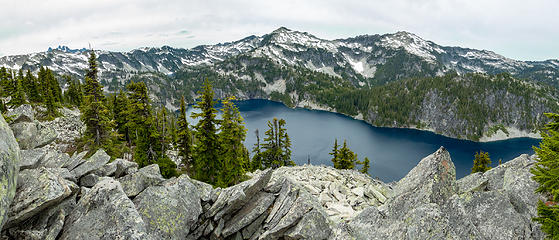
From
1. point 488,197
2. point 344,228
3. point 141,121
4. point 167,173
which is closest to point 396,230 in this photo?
point 344,228

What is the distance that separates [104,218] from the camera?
10359mm

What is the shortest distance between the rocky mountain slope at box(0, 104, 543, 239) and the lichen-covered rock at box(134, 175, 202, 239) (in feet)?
0.16

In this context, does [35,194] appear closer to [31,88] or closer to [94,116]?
[94,116]

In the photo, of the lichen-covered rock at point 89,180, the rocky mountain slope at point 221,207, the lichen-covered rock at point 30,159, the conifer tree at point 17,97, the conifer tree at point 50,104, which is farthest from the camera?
the conifer tree at point 50,104

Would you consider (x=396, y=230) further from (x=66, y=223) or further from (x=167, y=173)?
(x=167, y=173)

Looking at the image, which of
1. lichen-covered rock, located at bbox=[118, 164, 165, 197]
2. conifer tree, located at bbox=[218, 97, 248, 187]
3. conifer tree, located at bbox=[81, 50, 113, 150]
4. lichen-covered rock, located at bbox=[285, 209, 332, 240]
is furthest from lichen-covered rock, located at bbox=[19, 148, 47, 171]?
conifer tree, located at bbox=[81, 50, 113, 150]

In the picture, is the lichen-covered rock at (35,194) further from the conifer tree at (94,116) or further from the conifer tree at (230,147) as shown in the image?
the conifer tree at (94,116)

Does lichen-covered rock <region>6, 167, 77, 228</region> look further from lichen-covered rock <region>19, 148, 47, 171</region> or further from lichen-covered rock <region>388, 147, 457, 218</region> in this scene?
lichen-covered rock <region>388, 147, 457, 218</region>

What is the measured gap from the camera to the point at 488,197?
14484mm

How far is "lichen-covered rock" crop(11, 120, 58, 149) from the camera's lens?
15859 millimetres

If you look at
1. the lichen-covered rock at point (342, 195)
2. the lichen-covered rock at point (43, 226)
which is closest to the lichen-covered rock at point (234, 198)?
the lichen-covered rock at point (342, 195)

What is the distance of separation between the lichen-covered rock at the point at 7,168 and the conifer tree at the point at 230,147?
20038 mm

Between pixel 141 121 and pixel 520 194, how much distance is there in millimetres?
37759

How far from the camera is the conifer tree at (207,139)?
1115 inches
